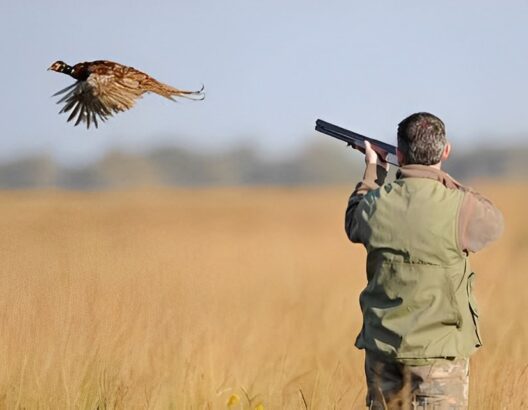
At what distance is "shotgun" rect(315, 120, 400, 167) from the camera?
13.8ft

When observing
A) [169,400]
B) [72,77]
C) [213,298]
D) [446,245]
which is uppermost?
[72,77]

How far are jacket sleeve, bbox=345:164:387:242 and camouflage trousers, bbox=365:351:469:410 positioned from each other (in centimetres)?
46

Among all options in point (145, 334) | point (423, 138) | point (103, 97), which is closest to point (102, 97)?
point (103, 97)

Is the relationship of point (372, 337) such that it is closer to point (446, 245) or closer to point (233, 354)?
point (446, 245)

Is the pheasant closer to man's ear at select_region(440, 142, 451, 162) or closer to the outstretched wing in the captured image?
the outstretched wing

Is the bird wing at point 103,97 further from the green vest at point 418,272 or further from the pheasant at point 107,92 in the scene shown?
the green vest at point 418,272

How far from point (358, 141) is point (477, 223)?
66 centimetres

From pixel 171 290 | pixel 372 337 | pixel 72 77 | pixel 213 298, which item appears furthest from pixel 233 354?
pixel 372 337

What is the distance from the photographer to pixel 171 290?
5930mm

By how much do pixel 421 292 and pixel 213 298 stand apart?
2685 millimetres

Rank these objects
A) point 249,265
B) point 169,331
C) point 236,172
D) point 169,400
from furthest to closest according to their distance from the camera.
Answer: point 236,172, point 249,265, point 169,331, point 169,400

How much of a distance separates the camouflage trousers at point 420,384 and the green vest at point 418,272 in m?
0.06

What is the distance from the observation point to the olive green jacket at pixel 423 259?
3875mm

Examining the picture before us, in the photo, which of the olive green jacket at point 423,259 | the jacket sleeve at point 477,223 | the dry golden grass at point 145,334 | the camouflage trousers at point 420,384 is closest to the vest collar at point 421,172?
the olive green jacket at point 423,259
